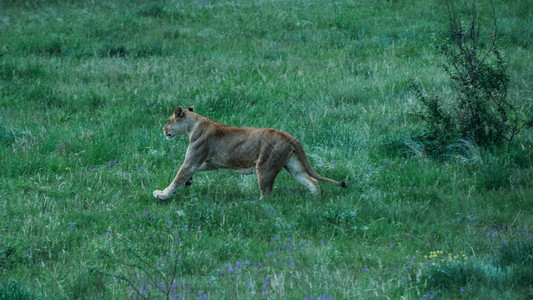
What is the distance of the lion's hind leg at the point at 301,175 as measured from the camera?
23.4 feet

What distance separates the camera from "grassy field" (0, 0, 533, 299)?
4871 millimetres

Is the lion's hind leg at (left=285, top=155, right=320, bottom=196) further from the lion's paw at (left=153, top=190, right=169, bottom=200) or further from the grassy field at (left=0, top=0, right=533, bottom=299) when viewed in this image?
the lion's paw at (left=153, top=190, right=169, bottom=200)

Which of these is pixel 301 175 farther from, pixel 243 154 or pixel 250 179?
pixel 250 179

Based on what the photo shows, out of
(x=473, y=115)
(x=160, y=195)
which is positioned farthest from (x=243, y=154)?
(x=473, y=115)

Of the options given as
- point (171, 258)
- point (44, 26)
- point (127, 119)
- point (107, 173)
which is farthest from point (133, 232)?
point (44, 26)

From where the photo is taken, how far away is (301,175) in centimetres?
723

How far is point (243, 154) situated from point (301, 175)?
2.27 feet

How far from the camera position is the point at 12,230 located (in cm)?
616

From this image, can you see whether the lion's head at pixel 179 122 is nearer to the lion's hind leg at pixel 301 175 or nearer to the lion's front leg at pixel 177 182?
the lion's front leg at pixel 177 182

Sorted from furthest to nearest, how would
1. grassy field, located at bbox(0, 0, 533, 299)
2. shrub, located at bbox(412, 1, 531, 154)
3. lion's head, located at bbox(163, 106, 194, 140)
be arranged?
shrub, located at bbox(412, 1, 531, 154) < lion's head, located at bbox(163, 106, 194, 140) < grassy field, located at bbox(0, 0, 533, 299)

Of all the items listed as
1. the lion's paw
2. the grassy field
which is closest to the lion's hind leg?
the grassy field

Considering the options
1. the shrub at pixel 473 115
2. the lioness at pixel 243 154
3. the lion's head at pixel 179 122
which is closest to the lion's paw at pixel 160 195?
the lioness at pixel 243 154

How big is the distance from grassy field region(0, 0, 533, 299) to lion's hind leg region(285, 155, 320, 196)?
112 millimetres

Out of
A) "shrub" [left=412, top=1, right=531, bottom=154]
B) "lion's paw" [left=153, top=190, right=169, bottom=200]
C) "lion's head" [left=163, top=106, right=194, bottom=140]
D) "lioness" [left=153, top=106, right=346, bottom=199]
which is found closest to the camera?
"lioness" [left=153, top=106, right=346, bottom=199]
